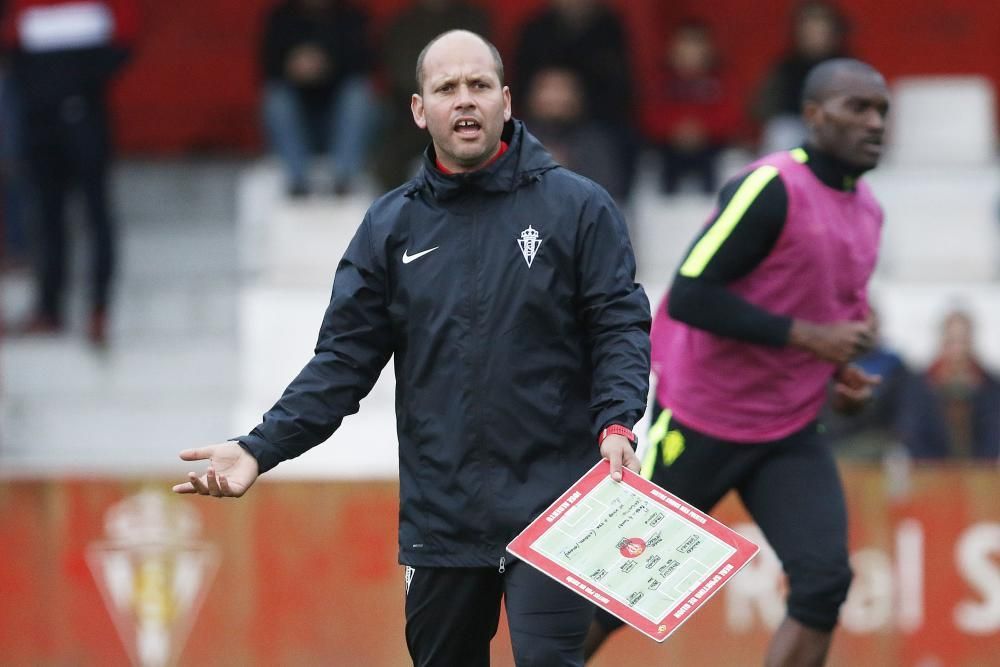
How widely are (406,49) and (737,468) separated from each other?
621cm

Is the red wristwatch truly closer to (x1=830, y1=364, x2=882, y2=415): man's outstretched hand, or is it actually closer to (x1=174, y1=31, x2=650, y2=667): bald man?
(x1=174, y1=31, x2=650, y2=667): bald man

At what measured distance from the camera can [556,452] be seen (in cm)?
492

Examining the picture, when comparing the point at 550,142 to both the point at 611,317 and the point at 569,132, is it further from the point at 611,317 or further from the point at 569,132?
the point at 611,317

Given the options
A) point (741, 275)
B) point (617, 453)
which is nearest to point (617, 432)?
point (617, 453)

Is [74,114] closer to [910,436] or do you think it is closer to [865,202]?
[910,436]

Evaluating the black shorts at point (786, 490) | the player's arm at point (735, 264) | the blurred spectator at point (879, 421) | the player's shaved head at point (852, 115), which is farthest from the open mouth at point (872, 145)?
the blurred spectator at point (879, 421)

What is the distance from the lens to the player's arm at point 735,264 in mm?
5816

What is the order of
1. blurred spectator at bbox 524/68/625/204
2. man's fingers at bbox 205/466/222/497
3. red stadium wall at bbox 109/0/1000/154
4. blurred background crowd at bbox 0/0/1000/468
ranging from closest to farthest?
man's fingers at bbox 205/466/222/497 < blurred background crowd at bbox 0/0/1000/468 < blurred spectator at bbox 524/68/625/204 < red stadium wall at bbox 109/0/1000/154

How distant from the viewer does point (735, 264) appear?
5.87 m

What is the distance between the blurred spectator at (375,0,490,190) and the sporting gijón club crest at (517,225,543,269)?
258 inches

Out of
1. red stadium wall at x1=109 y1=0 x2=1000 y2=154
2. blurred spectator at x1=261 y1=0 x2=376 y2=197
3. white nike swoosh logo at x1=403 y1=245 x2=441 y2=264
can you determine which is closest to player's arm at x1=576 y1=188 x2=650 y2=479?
white nike swoosh logo at x1=403 y1=245 x2=441 y2=264

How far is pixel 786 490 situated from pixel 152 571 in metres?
3.68

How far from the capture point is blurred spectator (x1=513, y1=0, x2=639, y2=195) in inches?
450

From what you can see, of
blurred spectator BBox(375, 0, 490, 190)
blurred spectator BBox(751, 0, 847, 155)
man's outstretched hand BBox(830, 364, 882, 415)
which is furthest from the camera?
blurred spectator BBox(375, 0, 490, 190)
